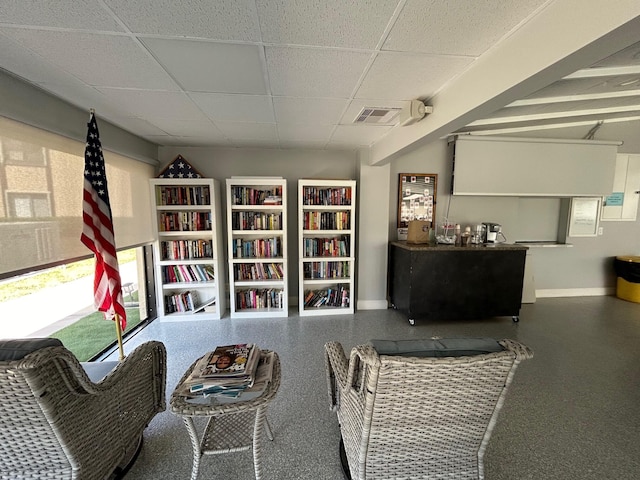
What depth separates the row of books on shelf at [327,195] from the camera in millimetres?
3729

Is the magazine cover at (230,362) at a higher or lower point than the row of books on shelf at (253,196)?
lower

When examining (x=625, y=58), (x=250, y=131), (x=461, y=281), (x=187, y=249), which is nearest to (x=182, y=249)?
(x=187, y=249)

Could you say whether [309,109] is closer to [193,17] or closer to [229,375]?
[193,17]

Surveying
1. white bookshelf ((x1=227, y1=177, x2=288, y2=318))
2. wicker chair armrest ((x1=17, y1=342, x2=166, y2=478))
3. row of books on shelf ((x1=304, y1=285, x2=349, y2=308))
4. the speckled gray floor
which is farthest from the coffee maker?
wicker chair armrest ((x1=17, y1=342, x2=166, y2=478))

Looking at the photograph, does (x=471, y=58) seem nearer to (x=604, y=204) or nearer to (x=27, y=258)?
(x=27, y=258)

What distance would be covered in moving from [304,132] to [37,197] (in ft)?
7.77

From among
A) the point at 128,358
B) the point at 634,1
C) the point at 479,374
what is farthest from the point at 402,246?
the point at 128,358

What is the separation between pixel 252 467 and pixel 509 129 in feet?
15.0

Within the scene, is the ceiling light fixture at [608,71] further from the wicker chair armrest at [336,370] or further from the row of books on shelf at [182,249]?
the row of books on shelf at [182,249]

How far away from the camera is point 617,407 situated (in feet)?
6.48

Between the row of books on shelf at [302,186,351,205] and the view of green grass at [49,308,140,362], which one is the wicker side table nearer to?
the view of green grass at [49,308,140,362]

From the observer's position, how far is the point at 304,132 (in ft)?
9.88

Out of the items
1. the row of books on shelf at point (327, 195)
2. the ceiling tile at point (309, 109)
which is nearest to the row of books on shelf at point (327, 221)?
the row of books on shelf at point (327, 195)

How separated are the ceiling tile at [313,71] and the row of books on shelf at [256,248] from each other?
2.10 metres
